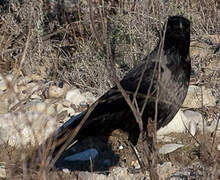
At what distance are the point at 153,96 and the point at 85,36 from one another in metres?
3.13

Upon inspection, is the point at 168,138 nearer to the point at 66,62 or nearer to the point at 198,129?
the point at 198,129

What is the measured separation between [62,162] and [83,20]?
277cm

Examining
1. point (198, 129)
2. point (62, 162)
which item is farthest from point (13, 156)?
point (198, 129)

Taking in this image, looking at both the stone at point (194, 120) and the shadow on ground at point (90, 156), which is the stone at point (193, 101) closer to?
the stone at point (194, 120)

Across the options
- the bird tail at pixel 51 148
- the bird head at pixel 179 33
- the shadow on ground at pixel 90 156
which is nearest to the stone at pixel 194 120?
the shadow on ground at pixel 90 156

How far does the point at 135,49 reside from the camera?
7395 mm

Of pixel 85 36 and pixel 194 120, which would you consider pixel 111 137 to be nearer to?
pixel 194 120

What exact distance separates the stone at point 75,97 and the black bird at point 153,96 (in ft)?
4.77

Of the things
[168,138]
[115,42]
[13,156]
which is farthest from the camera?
[115,42]

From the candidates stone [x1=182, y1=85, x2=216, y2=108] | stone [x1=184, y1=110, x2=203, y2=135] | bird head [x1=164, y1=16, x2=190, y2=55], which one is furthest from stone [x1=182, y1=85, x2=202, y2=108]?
bird head [x1=164, y1=16, x2=190, y2=55]

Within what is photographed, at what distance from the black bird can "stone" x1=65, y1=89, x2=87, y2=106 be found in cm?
145

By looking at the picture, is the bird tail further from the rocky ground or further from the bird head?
the bird head

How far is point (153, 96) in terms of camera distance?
5164 mm

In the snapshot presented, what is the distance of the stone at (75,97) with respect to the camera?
7.00 metres
